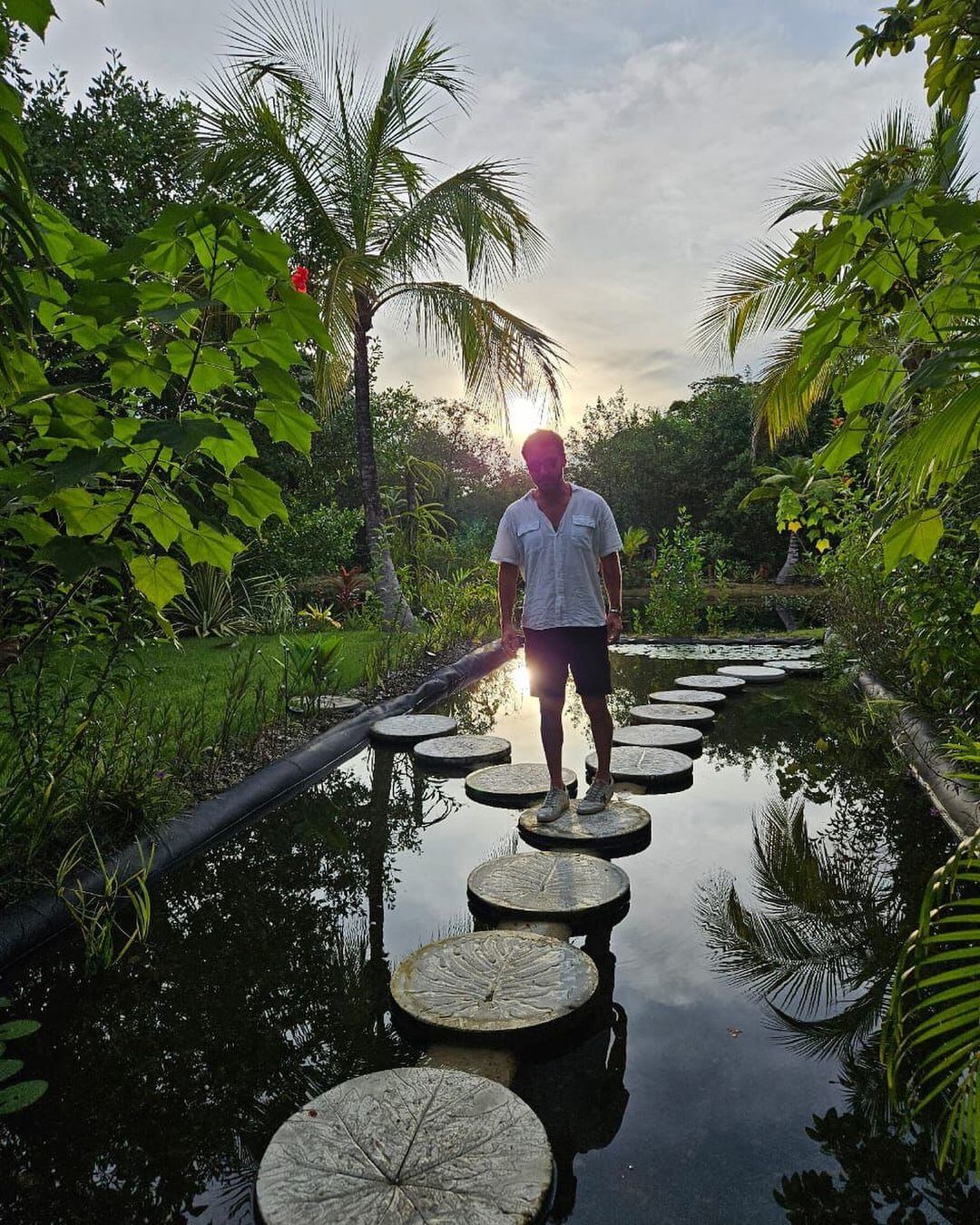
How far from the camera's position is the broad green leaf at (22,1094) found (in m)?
1.76

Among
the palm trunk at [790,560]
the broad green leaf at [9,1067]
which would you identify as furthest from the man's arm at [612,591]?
the palm trunk at [790,560]

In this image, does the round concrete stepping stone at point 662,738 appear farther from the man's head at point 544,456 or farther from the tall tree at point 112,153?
the tall tree at point 112,153

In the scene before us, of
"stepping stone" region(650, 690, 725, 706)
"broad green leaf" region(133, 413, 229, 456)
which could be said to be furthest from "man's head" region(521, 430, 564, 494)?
"stepping stone" region(650, 690, 725, 706)

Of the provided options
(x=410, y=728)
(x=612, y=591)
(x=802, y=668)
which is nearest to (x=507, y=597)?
(x=612, y=591)

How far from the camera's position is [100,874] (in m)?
2.98

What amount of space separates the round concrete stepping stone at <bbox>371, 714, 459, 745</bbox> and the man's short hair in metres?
2.64

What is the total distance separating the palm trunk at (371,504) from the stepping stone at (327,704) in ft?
10.3

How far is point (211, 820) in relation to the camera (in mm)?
3719

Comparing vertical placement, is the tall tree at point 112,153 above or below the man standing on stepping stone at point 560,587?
above

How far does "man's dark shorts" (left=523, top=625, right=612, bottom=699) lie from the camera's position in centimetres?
365

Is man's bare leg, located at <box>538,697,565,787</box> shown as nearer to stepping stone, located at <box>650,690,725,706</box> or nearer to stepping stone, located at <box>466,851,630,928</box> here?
stepping stone, located at <box>466,851,630,928</box>

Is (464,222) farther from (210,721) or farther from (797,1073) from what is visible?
(797,1073)

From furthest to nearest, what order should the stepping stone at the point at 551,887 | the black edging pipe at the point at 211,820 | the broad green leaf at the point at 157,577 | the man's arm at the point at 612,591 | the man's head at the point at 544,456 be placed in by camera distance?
the man's arm at the point at 612,591 → the man's head at the point at 544,456 → the stepping stone at the point at 551,887 → the black edging pipe at the point at 211,820 → the broad green leaf at the point at 157,577

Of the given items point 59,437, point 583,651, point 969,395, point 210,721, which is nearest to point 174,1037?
point 59,437
